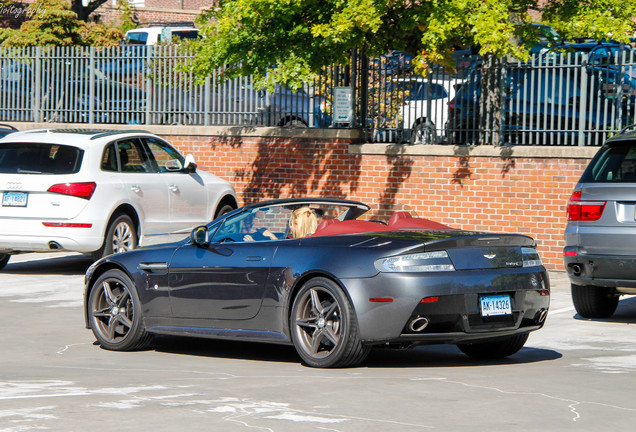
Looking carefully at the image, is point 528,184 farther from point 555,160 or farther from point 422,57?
point 422,57

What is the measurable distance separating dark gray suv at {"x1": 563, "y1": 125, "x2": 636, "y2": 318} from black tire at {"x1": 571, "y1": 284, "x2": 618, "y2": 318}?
Result: 24 centimetres

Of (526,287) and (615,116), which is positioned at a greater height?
(615,116)

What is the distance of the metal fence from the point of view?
16094mm

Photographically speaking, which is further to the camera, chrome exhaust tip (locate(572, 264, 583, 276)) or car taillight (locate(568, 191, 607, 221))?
chrome exhaust tip (locate(572, 264, 583, 276))

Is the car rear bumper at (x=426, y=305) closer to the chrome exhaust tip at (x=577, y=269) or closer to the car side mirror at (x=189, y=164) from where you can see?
the chrome exhaust tip at (x=577, y=269)

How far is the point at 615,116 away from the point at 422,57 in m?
2.99

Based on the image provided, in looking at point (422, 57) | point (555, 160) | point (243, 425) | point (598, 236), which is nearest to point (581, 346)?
point (598, 236)

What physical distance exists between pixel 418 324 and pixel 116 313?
2.83 metres

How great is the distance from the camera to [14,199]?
46.0 ft

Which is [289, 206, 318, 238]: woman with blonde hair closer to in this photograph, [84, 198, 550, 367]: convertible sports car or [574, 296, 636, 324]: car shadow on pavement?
[84, 198, 550, 367]: convertible sports car

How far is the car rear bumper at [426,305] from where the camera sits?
25.6ft

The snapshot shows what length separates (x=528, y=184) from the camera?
53.6 ft

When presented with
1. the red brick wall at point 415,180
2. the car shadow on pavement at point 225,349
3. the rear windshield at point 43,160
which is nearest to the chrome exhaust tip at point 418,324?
the car shadow on pavement at point 225,349

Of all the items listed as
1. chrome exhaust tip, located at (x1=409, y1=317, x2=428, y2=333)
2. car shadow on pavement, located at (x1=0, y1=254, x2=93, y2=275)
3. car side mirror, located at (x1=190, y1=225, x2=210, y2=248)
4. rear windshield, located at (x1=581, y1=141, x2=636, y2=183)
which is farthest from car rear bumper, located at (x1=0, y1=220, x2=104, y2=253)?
chrome exhaust tip, located at (x1=409, y1=317, x2=428, y2=333)
